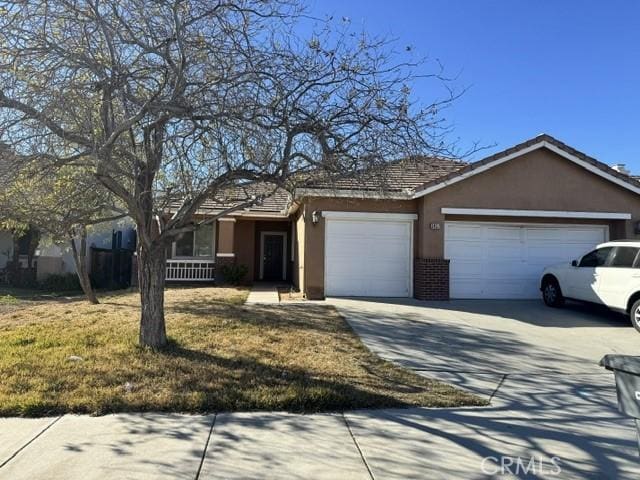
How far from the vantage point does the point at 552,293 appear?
40.7 ft

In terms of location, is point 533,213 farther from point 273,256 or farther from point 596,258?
point 273,256

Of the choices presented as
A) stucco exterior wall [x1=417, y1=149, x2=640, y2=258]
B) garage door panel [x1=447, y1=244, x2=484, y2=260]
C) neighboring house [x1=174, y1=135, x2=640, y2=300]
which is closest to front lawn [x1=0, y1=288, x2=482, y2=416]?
neighboring house [x1=174, y1=135, x2=640, y2=300]

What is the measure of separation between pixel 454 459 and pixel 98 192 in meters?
6.78

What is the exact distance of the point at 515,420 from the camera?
5.07 m

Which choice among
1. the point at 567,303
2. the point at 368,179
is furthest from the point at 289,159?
the point at 567,303

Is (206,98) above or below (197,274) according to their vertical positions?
above

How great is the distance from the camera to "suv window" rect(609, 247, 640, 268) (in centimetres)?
1003

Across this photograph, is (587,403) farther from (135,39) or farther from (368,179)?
(135,39)

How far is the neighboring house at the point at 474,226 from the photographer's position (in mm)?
12914

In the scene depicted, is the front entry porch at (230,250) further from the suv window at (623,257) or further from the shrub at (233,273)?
the suv window at (623,257)

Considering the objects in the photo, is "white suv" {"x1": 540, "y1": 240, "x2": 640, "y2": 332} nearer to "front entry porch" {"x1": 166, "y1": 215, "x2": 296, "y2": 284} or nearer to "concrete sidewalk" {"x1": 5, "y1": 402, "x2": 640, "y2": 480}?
"concrete sidewalk" {"x1": 5, "y1": 402, "x2": 640, "y2": 480}

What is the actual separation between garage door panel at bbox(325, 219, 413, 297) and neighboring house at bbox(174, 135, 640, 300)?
3 centimetres

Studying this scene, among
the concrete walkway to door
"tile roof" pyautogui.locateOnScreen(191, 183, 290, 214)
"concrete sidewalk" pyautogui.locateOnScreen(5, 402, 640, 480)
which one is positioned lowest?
"concrete sidewalk" pyautogui.locateOnScreen(5, 402, 640, 480)

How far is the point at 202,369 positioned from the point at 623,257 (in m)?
9.21
